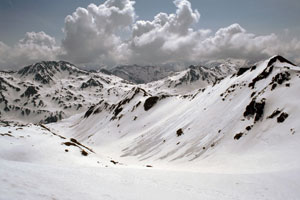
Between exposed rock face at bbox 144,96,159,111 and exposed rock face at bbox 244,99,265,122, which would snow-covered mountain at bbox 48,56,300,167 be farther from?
exposed rock face at bbox 144,96,159,111

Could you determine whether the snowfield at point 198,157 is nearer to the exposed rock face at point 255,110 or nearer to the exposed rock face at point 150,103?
the exposed rock face at point 255,110

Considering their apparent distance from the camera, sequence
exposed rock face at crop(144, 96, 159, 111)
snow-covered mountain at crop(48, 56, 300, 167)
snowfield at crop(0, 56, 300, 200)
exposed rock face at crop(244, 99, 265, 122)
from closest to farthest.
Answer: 1. snowfield at crop(0, 56, 300, 200)
2. snow-covered mountain at crop(48, 56, 300, 167)
3. exposed rock face at crop(244, 99, 265, 122)
4. exposed rock face at crop(144, 96, 159, 111)

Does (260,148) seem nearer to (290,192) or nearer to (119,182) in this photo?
(290,192)

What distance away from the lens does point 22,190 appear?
33.6ft

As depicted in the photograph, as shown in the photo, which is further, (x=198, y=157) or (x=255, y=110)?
(x=198, y=157)

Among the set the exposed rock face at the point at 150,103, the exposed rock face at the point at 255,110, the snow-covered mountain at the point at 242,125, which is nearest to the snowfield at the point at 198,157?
the exposed rock face at the point at 255,110

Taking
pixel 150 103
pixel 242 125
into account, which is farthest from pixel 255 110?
pixel 150 103

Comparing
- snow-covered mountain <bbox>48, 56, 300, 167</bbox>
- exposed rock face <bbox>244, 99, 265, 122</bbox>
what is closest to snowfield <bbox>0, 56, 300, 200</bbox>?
exposed rock face <bbox>244, 99, 265, 122</bbox>

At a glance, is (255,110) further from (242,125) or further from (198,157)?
(198,157)

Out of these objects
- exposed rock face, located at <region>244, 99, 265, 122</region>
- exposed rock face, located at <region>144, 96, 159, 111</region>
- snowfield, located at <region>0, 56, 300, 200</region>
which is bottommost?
snowfield, located at <region>0, 56, 300, 200</region>

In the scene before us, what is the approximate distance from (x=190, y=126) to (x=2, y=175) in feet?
197

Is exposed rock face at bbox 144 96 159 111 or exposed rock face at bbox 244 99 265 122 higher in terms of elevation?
exposed rock face at bbox 144 96 159 111

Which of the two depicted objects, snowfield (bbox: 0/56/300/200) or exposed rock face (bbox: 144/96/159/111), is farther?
exposed rock face (bbox: 144/96/159/111)

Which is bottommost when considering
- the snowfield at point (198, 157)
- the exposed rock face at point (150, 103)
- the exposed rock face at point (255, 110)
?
the snowfield at point (198, 157)
